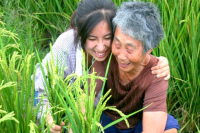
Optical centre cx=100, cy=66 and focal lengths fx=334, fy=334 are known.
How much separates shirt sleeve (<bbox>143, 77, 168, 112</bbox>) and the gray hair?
0.23 meters

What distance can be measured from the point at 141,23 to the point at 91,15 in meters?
0.36

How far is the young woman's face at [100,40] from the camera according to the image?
1996 millimetres

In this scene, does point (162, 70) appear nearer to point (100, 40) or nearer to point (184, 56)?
point (100, 40)

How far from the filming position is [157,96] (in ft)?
6.39

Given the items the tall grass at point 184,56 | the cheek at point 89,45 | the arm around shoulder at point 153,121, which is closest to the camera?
the arm around shoulder at point 153,121

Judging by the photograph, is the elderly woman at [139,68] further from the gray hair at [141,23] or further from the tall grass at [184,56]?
the tall grass at [184,56]

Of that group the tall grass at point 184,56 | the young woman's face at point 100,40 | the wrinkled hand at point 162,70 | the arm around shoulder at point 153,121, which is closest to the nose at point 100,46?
the young woman's face at point 100,40

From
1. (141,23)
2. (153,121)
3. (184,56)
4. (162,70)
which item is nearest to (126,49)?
(141,23)

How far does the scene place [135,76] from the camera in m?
2.08

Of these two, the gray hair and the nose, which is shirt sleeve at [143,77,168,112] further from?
the nose

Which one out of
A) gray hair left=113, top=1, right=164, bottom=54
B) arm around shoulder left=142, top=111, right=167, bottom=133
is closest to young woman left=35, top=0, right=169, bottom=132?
gray hair left=113, top=1, right=164, bottom=54

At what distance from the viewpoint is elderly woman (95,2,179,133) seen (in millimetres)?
1822

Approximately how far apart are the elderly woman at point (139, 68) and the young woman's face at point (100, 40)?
0.10m

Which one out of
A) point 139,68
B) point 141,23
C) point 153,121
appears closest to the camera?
point 141,23
